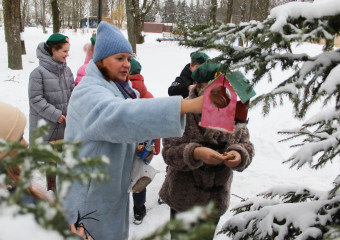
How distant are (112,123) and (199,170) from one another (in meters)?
1.09

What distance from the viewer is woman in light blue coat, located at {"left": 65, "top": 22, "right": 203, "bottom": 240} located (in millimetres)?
1190

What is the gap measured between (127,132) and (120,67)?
622mm

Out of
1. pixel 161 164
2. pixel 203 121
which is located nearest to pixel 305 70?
pixel 203 121

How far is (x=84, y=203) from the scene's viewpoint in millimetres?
1690

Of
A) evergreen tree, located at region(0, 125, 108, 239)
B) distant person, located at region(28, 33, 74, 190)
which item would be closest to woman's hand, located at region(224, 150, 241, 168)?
evergreen tree, located at region(0, 125, 108, 239)

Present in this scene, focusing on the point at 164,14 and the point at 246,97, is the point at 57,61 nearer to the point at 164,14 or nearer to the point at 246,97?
the point at 246,97

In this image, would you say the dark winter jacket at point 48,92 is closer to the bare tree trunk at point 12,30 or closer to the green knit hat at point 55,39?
the green knit hat at point 55,39

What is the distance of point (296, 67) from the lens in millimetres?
1016

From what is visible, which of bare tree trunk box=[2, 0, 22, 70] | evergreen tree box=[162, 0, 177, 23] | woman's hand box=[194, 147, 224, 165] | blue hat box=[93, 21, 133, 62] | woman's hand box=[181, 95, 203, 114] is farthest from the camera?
evergreen tree box=[162, 0, 177, 23]

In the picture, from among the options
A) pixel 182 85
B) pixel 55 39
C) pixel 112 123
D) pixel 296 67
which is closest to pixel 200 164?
pixel 112 123

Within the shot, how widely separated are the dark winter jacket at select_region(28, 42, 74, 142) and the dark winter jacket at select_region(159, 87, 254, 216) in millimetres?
1781

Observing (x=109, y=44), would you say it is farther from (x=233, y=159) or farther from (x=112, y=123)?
(x=233, y=159)

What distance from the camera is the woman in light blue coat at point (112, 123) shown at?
→ 119cm

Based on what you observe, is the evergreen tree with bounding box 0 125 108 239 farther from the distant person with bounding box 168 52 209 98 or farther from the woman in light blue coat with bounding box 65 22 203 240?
the distant person with bounding box 168 52 209 98
